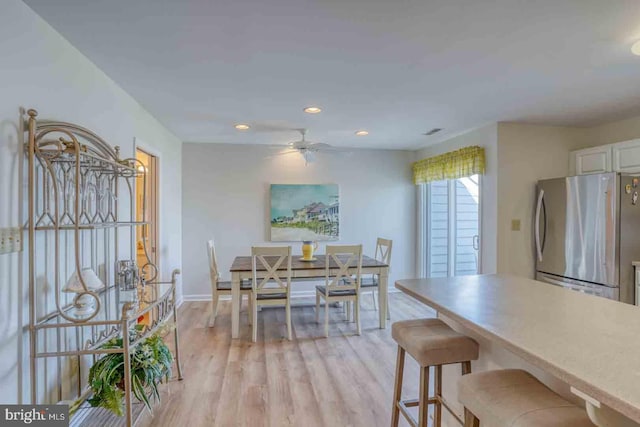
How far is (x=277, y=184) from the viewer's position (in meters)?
5.27

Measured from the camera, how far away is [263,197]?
5.27m

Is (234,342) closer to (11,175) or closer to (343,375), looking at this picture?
(343,375)

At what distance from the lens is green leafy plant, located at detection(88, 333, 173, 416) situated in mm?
1899

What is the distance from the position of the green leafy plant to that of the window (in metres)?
3.58

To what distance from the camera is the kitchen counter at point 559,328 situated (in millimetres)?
831

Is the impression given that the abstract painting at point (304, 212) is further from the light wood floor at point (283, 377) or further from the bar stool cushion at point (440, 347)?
the bar stool cushion at point (440, 347)

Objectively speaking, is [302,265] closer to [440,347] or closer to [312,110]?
[312,110]

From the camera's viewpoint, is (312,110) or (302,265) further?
(302,265)

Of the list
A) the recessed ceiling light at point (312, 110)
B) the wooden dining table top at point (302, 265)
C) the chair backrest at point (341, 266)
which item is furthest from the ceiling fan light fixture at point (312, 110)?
the wooden dining table top at point (302, 265)

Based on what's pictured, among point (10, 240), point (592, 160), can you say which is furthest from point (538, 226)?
point (10, 240)

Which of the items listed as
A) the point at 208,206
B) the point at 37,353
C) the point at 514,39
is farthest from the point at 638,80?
the point at 208,206

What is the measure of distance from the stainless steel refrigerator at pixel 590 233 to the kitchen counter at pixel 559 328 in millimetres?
1880

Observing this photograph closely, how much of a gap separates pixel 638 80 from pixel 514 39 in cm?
142

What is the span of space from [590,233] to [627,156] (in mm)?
855
